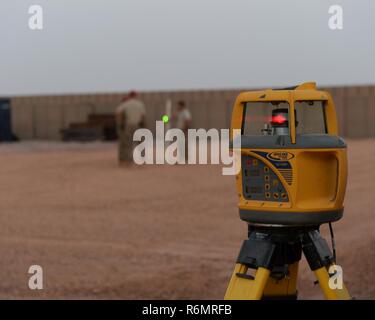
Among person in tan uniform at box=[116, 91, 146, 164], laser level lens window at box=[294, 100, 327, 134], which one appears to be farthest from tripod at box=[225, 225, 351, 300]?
person in tan uniform at box=[116, 91, 146, 164]

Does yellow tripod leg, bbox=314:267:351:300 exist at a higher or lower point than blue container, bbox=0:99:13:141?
higher

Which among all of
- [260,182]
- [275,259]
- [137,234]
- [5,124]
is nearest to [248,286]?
[275,259]

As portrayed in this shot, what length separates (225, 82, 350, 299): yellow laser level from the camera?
10.6 ft

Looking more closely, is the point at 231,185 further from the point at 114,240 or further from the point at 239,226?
the point at 114,240

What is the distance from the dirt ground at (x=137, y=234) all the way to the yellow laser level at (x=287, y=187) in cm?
236

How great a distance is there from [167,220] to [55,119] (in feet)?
72.2

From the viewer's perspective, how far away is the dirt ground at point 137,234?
20.7 ft

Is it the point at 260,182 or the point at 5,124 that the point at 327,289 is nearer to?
the point at 260,182

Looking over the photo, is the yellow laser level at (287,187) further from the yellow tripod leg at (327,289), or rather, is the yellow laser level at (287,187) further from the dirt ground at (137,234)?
the dirt ground at (137,234)

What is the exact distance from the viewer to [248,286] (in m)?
3.33

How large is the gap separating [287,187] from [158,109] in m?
26.3

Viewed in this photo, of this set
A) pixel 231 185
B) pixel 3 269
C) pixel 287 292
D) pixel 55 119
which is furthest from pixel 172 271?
pixel 55 119

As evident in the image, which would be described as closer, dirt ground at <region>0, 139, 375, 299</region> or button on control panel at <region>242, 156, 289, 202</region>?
button on control panel at <region>242, 156, 289, 202</region>

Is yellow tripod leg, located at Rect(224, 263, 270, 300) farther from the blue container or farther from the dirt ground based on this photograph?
the blue container
